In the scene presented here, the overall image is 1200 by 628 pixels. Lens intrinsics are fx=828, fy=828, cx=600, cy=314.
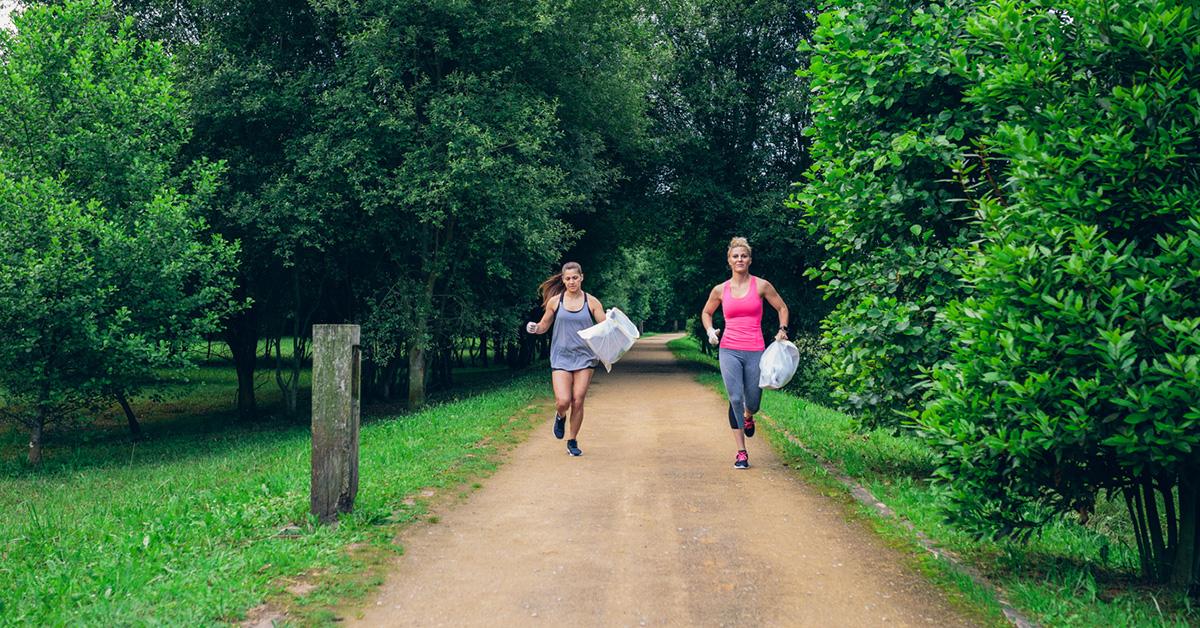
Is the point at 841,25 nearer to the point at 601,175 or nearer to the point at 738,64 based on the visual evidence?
the point at 601,175

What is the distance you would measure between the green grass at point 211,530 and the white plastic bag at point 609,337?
69.3 inches

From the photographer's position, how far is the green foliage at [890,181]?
729 centimetres

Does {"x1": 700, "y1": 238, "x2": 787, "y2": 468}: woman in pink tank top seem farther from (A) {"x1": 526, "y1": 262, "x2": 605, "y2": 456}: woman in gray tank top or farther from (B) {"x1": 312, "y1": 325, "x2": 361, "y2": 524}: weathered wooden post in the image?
(B) {"x1": 312, "y1": 325, "x2": 361, "y2": 524}: weathered wooden post

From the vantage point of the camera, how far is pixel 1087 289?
4402 mm

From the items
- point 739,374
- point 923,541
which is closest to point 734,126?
point 739,374

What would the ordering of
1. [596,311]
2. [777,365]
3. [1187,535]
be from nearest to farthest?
[1187,535] < [777,365] < [596,311]

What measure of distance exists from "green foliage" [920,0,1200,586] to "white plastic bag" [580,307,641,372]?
15.1 ft

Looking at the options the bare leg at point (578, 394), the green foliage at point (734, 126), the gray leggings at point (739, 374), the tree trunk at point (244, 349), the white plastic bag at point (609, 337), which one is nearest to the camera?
the gray leggings at point (739, 374)

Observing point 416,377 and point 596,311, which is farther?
point 416,377

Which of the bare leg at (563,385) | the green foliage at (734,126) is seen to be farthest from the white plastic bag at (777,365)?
the green foliage at (734,126)

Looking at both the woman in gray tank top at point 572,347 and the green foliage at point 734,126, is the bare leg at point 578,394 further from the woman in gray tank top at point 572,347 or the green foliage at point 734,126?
the green foliage at point 734,126

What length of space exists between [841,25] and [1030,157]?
346 cm

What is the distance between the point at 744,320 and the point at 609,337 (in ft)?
5.09

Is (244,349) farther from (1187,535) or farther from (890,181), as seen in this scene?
(1187,535)
